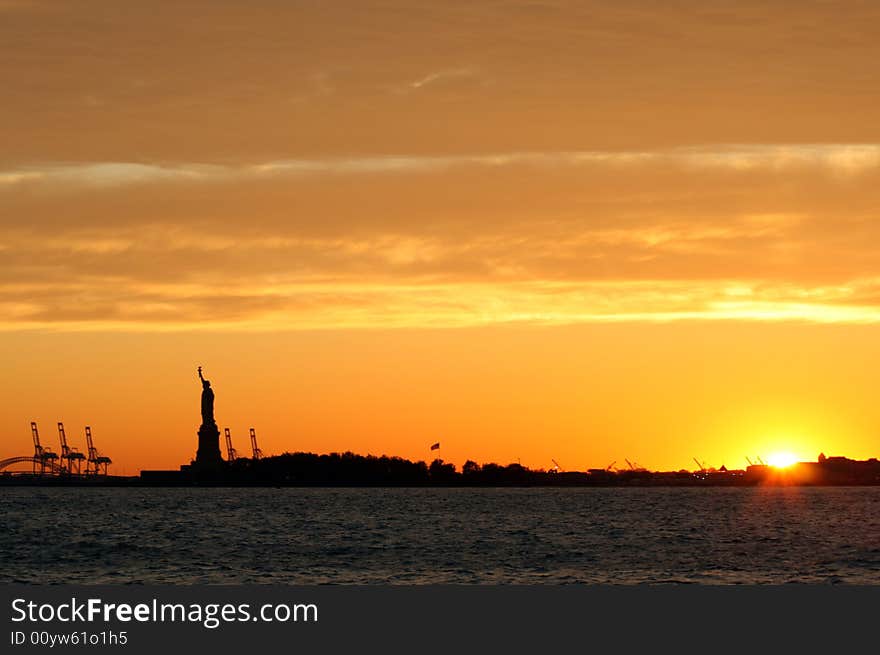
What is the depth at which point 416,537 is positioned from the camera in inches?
4946

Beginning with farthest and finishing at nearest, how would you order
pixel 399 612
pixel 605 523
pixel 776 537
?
pixel 605 523 → pixel 776 537 → pixel 399 612

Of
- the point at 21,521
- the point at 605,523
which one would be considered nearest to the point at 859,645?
the point at 605,523

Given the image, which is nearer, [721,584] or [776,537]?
[721,584]

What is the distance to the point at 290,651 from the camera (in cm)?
4147

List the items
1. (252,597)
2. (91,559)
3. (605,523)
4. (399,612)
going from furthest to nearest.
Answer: (605,523), (91,559), (252,597), (399,612)

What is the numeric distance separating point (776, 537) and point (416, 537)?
32033 millimetres

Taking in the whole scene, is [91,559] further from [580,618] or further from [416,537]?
[580,618]

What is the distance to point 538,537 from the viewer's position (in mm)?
125875

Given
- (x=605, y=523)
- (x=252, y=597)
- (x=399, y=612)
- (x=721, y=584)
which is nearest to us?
(x=399, y=612)

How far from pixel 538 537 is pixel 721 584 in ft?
155

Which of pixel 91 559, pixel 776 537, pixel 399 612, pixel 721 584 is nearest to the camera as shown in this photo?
pixel 399 612

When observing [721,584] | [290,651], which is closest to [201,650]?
[290,651]

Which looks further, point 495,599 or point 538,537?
point 538,537

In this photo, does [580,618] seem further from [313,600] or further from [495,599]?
[313,600]
